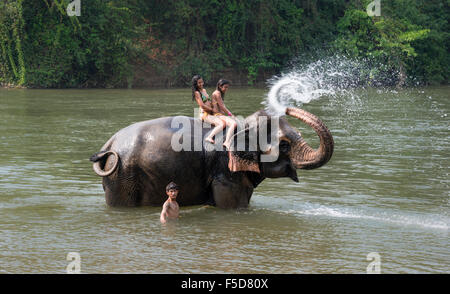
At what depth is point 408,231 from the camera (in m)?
8.58

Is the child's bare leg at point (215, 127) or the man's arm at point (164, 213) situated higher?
the child's bare leg at point (215, 127)

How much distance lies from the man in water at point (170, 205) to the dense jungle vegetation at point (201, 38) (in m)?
28.1

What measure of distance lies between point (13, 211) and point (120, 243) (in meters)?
2.24

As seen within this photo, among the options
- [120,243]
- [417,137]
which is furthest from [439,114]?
[120,243]

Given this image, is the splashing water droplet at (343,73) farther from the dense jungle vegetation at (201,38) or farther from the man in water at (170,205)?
the man in water at (170,205)

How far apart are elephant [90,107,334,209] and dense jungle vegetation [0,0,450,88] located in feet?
90.3

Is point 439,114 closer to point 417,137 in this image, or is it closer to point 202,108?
point 417,137

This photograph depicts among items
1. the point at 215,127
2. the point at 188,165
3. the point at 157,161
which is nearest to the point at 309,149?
the point at 215,127

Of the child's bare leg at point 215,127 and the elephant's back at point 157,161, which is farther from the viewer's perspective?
the child's bare leg at point 215,127

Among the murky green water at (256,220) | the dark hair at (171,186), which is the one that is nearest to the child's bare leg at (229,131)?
the dark hair at (171,186)

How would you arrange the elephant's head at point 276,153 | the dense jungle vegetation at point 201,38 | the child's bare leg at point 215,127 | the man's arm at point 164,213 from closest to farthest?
1. the man's arm at point 164,213
2. the elephant's head at point 276,153
3. the child's bare leg at point 215,127
4. the dense jungle vegetation at point 201,38

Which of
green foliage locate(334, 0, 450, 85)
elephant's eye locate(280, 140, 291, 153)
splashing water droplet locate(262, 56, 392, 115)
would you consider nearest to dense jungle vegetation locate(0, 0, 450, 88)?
green foliage locate(334, 0, 450, 85)

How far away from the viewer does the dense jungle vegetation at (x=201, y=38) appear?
37.2 metres

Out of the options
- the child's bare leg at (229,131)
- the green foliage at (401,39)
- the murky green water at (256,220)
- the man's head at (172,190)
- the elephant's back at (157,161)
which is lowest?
the murky green water at (256,220)
